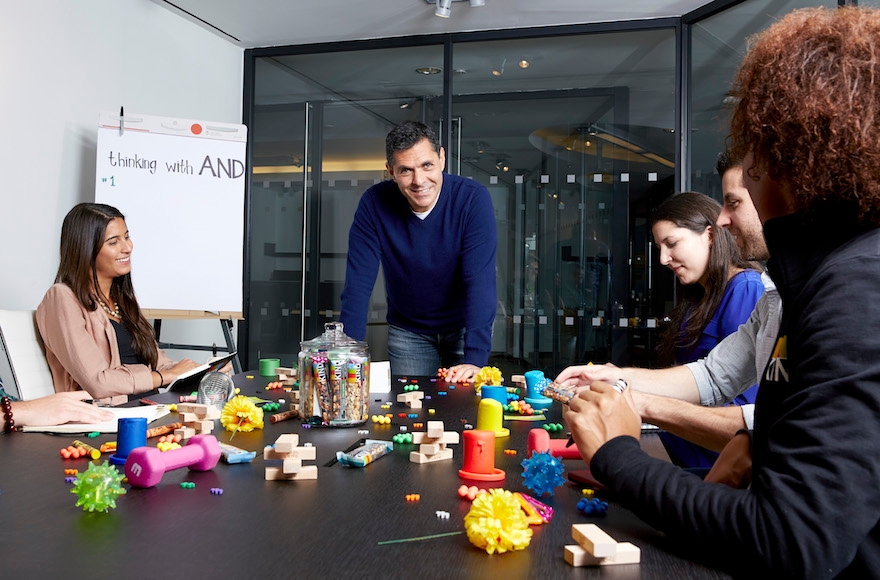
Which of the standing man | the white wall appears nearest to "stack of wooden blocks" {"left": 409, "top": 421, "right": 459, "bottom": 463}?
the standing man

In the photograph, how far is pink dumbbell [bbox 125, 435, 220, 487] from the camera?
1.20 meters

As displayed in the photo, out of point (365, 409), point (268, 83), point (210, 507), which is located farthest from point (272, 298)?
point (210, 507)

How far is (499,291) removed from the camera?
222 inches

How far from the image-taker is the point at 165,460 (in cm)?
125

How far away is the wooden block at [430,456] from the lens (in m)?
1.43

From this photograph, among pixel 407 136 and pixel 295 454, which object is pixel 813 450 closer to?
pixel 295 454

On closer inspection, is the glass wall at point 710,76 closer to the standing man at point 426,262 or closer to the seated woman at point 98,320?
the standing man at point 426,262

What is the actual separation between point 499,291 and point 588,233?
766 mm

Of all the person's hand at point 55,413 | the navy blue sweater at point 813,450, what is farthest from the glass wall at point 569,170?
the navy blue sweater at point 813,450

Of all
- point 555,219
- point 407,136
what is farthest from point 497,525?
point 555,219

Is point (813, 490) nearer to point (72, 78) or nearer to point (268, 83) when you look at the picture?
point (72, 78)

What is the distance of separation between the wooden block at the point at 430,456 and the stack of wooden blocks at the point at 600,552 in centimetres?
52

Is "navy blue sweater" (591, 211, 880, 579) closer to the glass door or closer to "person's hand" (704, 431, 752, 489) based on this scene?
"person's hand" (704, 431, 752, 489)

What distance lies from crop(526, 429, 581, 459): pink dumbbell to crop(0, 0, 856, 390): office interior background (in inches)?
150
